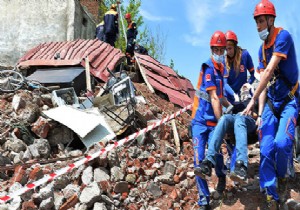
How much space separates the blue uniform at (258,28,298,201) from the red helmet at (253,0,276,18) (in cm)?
21

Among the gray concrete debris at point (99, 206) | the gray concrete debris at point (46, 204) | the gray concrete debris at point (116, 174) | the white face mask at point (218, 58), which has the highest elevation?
the white face mask at point (218, 58)

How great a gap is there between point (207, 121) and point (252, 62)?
1.37 meters

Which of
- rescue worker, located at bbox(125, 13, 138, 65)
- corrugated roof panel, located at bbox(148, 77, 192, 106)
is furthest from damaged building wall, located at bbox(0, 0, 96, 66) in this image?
corrugated roof panel, located at bbox(148, 77, 192, 106)

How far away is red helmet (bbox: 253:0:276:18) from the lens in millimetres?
4074

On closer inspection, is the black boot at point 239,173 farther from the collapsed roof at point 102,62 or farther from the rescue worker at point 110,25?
the rescue worker at point 110,25

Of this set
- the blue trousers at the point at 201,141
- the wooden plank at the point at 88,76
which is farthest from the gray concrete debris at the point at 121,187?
the wooden plank at the point at 88,76

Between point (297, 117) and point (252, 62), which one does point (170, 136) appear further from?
point (297, 117)

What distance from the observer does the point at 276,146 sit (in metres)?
3.98

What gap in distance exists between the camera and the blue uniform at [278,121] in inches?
156

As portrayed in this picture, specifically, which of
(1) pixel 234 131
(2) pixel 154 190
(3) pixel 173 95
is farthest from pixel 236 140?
(3) pixel 173 95

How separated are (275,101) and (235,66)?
102 cm

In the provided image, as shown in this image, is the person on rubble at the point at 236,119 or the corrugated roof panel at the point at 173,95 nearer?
the person on rubble at the point at 236,119

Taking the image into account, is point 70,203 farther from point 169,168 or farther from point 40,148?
point 40,148

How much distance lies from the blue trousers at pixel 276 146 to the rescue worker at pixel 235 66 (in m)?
1.01
